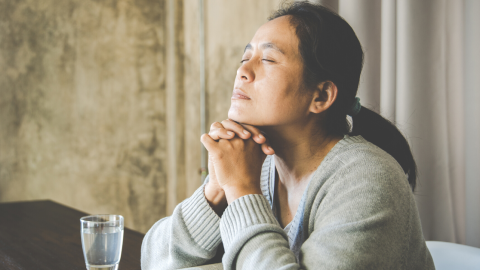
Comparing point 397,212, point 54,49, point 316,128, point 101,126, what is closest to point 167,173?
point 101,126

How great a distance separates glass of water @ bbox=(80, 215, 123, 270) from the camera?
85 cm

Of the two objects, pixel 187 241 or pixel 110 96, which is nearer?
pixel 187 241

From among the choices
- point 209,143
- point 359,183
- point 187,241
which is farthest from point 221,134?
point 359,183

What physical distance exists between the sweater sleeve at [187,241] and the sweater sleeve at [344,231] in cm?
16

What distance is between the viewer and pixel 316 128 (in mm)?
1158

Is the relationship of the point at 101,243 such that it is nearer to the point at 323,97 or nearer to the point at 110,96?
the point at 323,97

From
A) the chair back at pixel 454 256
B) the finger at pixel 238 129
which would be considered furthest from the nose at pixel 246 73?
the chair back at pixel 454 256

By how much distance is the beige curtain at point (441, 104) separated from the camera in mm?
1341

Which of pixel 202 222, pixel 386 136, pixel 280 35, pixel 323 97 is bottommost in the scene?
pixel 202 222

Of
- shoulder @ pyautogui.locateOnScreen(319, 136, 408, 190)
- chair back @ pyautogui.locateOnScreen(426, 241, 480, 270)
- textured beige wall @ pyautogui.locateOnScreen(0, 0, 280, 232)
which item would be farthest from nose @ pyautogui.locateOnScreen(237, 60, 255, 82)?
textured beige wall @ pyautogui.locateOnScreen(0, 0, 280, 232)

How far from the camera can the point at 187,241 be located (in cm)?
104

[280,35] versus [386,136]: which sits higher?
[280,35]

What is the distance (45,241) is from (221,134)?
65 centimetres

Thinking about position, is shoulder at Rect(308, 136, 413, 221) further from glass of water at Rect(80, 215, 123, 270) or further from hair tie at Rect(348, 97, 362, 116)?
glass of water at Rect(80, 215, 123, 270)
